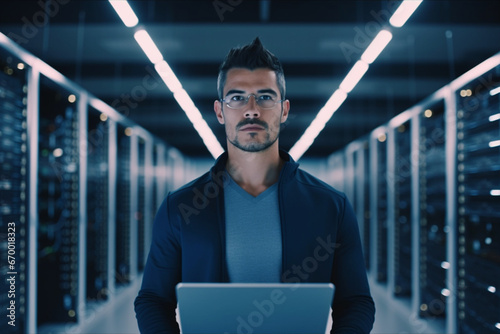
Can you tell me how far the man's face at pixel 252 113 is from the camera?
1.26 m

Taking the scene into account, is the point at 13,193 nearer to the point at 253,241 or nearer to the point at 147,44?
the point at 147,44

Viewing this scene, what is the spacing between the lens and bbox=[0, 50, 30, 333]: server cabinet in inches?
117

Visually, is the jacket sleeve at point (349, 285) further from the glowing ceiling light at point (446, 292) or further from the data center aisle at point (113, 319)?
the data center aisle at point (113, 319)

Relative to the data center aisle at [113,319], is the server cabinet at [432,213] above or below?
above

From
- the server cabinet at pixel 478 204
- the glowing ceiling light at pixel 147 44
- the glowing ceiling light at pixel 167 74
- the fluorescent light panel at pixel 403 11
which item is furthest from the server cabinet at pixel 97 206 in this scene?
the server cabinet at pixel 478 204

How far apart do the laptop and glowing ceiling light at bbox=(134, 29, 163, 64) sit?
7.49 feet

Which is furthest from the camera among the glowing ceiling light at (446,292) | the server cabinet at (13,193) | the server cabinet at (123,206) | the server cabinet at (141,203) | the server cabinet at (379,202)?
the server cabinet at (141,203)

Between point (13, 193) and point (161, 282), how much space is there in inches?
89.7

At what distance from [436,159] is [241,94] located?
12.3 feet

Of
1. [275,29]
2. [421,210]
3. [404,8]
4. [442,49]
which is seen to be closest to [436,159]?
[421,210]

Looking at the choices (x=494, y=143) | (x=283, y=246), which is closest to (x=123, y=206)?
(x=494, y=143)

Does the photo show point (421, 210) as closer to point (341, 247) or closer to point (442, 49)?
point (442, 49)

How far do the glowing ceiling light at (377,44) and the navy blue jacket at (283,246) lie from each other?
1909 millimetres

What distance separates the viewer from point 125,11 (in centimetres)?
246
